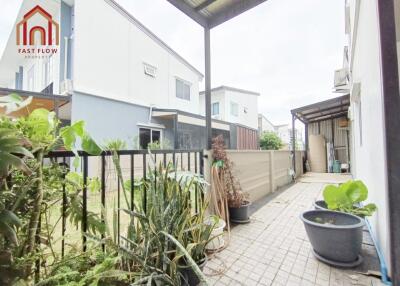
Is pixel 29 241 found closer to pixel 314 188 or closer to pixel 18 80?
pixel 314 188

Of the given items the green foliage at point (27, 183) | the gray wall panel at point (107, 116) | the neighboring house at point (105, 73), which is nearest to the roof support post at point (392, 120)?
the green foliage at point (27, 183)

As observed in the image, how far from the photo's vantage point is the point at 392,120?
141 centimetres

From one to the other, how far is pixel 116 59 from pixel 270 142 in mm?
10513

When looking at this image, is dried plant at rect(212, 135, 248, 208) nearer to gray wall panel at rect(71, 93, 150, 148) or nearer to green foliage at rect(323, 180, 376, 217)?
green foliage at rect(323, 180, 376, 217)

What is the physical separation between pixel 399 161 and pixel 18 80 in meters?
13.8

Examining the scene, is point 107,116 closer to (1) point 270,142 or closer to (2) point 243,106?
(1) point 270,142

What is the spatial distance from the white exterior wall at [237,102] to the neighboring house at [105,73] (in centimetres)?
517

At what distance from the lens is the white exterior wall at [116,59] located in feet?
19.6

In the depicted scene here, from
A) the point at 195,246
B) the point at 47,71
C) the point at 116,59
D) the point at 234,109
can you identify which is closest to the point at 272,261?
the point at 195,246

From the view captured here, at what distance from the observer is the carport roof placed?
784 centimetres

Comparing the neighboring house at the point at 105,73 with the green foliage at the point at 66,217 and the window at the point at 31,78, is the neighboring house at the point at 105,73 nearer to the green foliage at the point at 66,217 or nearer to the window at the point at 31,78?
the window at the point at 31,78

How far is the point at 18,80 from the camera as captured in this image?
396 inches

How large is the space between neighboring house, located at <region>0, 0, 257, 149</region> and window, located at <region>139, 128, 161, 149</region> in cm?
4
